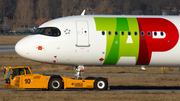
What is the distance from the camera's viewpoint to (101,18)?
2730cm

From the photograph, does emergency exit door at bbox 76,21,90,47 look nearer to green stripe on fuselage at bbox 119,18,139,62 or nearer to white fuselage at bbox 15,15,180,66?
white fuselage at bbox 15,15,180,66

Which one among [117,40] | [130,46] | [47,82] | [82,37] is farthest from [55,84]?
[130,46]

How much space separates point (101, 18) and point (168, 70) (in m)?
25.0

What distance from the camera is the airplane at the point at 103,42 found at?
26.4 m

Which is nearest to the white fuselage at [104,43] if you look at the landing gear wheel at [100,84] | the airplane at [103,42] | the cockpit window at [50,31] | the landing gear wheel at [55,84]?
the airplane at [103,42]

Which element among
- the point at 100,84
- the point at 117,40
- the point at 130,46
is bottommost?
the point at 100,84

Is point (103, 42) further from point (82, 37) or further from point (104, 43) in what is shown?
point (82, 37)

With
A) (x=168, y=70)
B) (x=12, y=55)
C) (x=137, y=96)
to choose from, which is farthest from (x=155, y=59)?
(x=12, y=55)

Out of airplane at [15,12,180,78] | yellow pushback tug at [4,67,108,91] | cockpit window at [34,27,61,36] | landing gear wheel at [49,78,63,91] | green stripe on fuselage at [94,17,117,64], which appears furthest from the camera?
cockpit window at [34,27,61,36]

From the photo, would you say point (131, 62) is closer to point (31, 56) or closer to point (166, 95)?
point (166, 95)

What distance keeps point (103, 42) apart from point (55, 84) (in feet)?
15.8

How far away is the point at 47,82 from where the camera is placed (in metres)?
25.9

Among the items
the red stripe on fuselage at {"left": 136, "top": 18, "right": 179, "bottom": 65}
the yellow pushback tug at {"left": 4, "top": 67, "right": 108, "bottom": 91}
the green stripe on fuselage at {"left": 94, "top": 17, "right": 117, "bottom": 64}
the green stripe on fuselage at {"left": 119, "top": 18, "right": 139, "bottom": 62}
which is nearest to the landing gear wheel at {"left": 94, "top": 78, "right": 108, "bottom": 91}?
the yellow pushback tug at {"left": 4, "top": 67, "right": 108, "bottom": 91}

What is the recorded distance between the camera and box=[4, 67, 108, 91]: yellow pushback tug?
1002 inches
